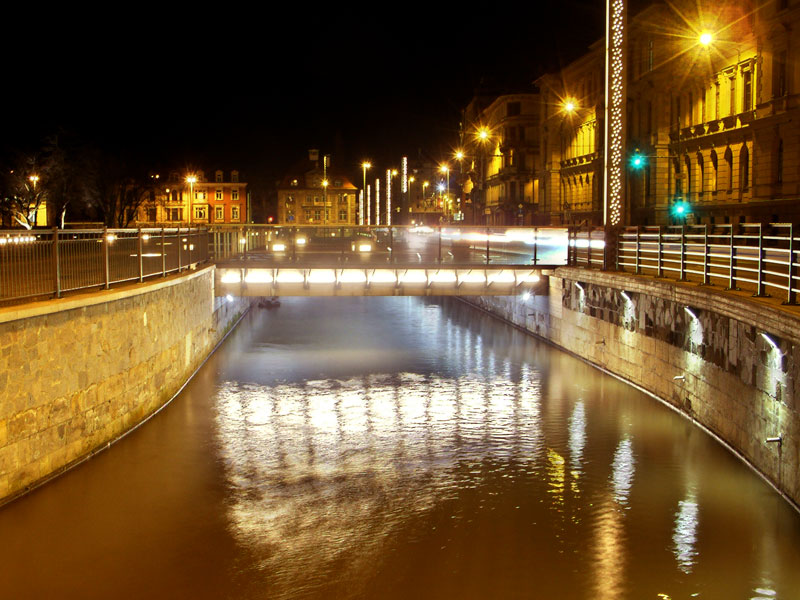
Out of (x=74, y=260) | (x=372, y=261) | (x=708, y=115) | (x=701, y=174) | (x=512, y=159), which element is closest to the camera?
(x=74, y=260)

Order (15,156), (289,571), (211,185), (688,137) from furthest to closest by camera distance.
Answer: (211,185), (15,156), (688,137), (289,571)

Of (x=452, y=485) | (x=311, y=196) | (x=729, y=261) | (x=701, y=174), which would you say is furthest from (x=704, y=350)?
(x=311, y=196)

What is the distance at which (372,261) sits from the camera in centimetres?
2991

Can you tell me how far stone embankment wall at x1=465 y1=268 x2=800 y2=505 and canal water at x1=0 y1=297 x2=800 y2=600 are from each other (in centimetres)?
55

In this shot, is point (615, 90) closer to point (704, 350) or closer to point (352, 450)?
point (704, 350)

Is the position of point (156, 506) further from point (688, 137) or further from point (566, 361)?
point (688, 137)

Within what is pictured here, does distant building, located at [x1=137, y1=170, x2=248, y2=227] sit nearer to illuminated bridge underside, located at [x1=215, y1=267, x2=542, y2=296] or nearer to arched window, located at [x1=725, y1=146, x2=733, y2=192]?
arched window, located at [x1=725, y1=146, x2=733, y2=192]

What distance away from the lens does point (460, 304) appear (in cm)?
4881

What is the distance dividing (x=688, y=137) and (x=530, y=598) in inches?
1612

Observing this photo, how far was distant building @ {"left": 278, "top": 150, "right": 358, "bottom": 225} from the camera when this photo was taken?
461 feet

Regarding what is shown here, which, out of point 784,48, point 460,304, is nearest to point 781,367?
point 784,48

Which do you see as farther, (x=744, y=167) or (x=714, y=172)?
(x=714, y=172)

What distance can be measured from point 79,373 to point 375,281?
14.6 m

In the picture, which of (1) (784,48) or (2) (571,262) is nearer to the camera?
(2) (571,262)
